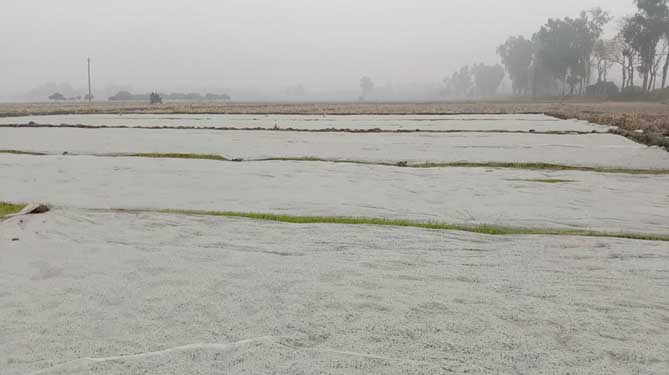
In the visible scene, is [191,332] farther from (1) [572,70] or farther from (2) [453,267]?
(1) [572,70]

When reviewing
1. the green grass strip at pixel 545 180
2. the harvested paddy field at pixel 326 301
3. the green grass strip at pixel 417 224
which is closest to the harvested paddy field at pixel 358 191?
the green grass strip at pixel 545 180

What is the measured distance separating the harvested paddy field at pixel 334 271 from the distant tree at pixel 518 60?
84.9 m

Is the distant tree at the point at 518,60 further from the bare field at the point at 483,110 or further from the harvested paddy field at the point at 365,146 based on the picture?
the harvested paddy field at the point at 365,146

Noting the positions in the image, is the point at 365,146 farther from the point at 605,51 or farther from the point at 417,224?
the point at 605,51

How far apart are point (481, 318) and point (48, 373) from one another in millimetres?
2784

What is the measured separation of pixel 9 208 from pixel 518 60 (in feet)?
306

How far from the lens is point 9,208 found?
6605mm

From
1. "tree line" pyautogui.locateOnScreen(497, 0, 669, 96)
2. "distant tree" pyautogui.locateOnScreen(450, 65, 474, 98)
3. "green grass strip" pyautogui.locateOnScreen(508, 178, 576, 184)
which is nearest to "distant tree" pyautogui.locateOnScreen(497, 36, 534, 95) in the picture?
"tree line" pyautogui.locateOnScreen(497, 0, 669, 96)

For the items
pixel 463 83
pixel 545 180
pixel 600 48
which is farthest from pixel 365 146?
pixel 463 83

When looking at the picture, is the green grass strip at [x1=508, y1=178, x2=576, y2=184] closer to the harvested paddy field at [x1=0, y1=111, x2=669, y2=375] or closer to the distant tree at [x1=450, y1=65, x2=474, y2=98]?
the harvested paddy field at [x1=0, y1=111, x2=669, y2=375]

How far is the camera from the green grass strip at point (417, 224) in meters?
5.50

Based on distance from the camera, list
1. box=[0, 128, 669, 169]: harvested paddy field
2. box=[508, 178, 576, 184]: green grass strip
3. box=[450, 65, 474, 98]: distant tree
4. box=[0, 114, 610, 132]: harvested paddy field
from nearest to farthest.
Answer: box=[508, 178, 576, 184]: green grass strip
box=[0, 128, 669, 169]: harvested paddy field
box=[0, 114, 610, 132]: harvested paddy field
box=[450, 65, 474, 98]: distant tree

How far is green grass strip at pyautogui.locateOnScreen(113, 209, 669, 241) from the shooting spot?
550 centimetres

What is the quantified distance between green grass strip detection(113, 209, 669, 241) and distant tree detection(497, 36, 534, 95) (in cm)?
8590
